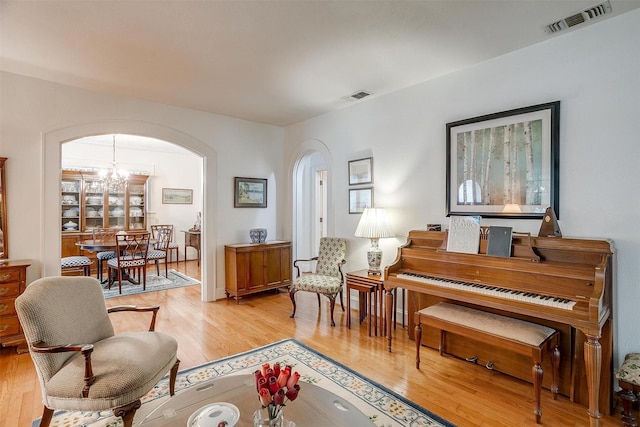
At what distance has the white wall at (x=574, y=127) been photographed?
2.30 m

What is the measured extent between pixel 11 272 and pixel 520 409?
447cm

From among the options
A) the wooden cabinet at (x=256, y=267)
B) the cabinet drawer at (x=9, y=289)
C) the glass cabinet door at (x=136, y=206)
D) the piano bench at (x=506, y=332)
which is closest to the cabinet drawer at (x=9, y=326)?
the cabinet drawer at (x=9, y=289)

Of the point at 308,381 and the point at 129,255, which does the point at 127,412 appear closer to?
the point at 308,381

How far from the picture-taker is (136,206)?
24.6ft

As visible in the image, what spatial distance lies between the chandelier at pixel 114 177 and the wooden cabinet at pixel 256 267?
3372 mm

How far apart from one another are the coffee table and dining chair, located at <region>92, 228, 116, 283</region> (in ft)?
16.7

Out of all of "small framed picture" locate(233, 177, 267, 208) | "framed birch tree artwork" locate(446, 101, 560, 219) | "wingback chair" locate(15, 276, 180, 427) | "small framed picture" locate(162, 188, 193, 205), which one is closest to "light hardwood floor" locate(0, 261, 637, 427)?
"wingback chair" locate(15, 276, 180, 427)

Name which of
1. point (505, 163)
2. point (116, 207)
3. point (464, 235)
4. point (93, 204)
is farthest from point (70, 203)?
point (505, 163)

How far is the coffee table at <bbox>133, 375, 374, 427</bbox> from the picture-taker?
54.3 inches

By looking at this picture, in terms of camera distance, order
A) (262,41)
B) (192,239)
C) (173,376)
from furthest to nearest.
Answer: (192,239) < (262,41) < (173,376)

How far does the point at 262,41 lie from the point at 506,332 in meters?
2.98

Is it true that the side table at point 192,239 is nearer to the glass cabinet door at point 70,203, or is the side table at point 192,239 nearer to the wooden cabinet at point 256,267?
the glass cabinet door at point 70,203

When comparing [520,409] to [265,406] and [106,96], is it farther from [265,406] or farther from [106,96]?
[106,96]

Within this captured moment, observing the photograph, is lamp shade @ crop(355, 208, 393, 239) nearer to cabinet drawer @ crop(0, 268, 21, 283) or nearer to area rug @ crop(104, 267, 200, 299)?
cabinet drawer @ crop(0, 268, 21, 283)
